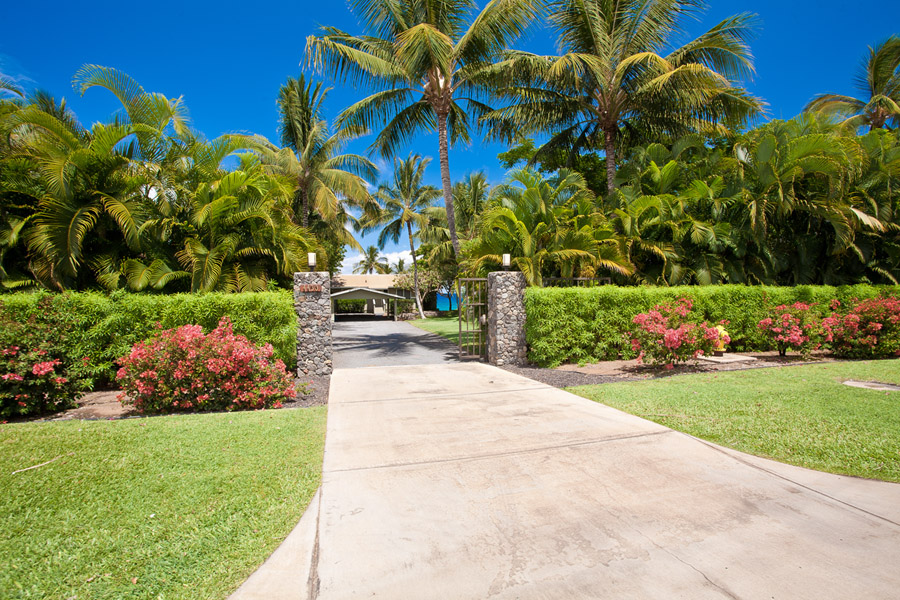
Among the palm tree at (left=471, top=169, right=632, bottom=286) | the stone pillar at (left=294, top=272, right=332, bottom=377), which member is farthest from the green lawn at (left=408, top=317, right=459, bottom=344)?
the stone pillar at (left=294, top=272, right=332, bottom=377)

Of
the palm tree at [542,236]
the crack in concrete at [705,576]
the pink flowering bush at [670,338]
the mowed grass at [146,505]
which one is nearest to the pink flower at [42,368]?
the mowed grass at [146,505]

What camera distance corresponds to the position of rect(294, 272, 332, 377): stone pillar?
930 cm

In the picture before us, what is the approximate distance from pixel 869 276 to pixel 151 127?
22.4 meters

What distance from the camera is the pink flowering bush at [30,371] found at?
610cm

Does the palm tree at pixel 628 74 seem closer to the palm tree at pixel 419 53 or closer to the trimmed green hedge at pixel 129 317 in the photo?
the palm tree at pixel 419 53

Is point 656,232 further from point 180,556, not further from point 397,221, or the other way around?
point 397,221

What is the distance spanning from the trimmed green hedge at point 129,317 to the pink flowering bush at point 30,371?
302 mm

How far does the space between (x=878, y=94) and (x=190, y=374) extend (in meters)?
27.9

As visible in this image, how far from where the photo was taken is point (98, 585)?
99.0 inches

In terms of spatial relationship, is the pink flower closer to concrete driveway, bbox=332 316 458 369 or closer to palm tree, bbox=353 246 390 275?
concrete driveway, bbox=332 316 458 369

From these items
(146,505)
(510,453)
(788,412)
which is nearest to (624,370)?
(788,412)

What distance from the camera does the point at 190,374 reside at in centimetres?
653

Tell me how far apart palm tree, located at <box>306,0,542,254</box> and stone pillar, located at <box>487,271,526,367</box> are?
2.94 meters

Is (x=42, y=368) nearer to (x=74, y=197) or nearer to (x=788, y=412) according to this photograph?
(x=74, y=197)
